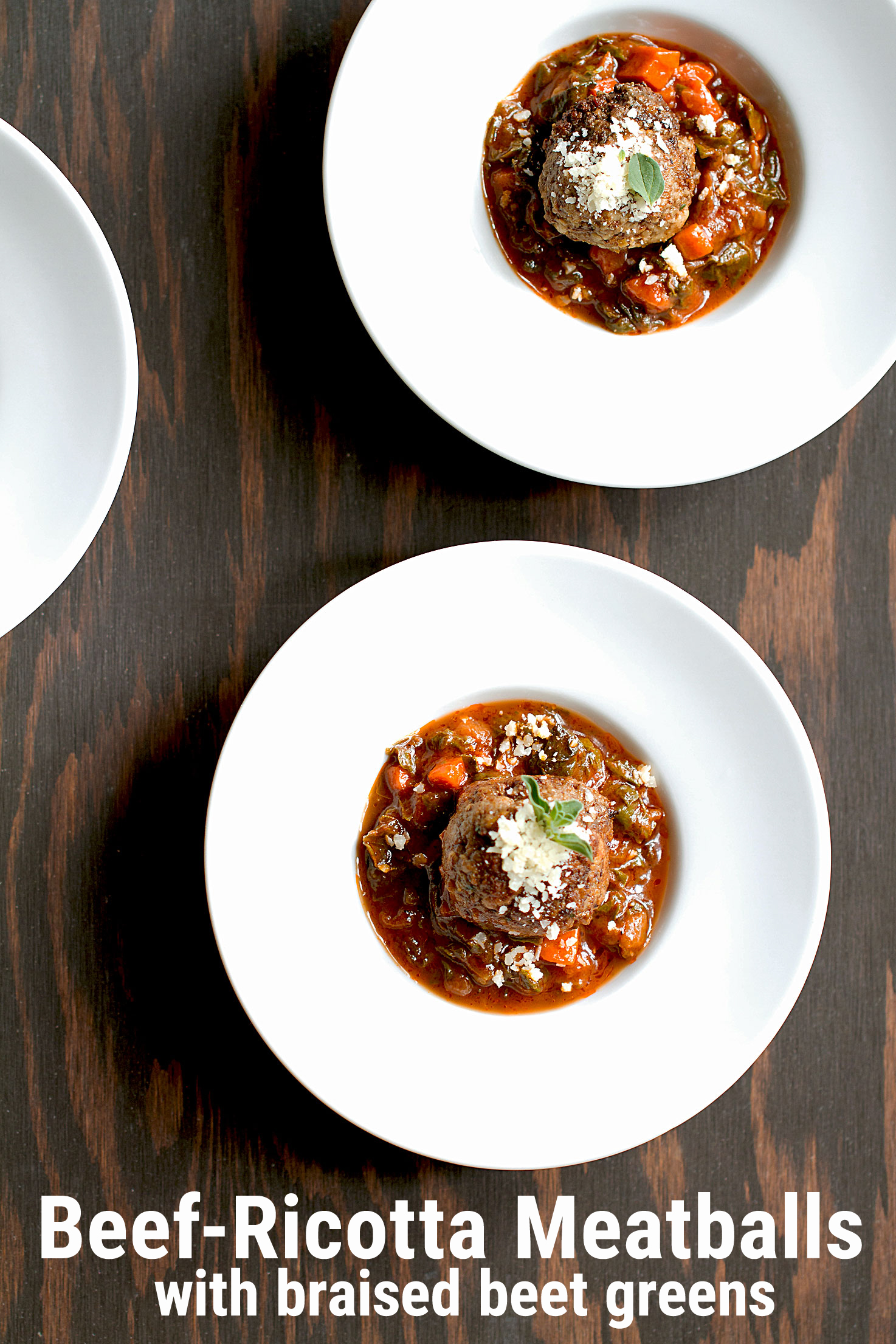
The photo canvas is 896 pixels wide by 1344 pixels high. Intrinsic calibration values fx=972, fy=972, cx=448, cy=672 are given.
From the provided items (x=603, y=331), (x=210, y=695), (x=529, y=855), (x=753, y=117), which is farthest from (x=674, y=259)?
(x=210, y=695)

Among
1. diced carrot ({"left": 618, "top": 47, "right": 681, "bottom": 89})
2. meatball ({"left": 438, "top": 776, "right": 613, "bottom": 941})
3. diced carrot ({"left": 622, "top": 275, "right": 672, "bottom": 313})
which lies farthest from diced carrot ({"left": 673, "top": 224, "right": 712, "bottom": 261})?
meatball ({"left": 438, "top": 776, "right": 613, "bottom": 941})

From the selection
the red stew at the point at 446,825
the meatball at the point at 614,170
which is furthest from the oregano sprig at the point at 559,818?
the meatball at the point at 614,170

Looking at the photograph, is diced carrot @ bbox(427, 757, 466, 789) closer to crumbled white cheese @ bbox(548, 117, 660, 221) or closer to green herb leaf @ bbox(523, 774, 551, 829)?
green herb leaf @ bbox(523, 774, 551, 829)

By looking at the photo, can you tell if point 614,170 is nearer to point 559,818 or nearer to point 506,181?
point 506,181

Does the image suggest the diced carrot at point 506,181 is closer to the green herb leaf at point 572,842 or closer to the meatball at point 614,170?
the meatball at point 614,170

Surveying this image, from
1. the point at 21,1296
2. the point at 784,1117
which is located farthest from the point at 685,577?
the point at 21,1296
